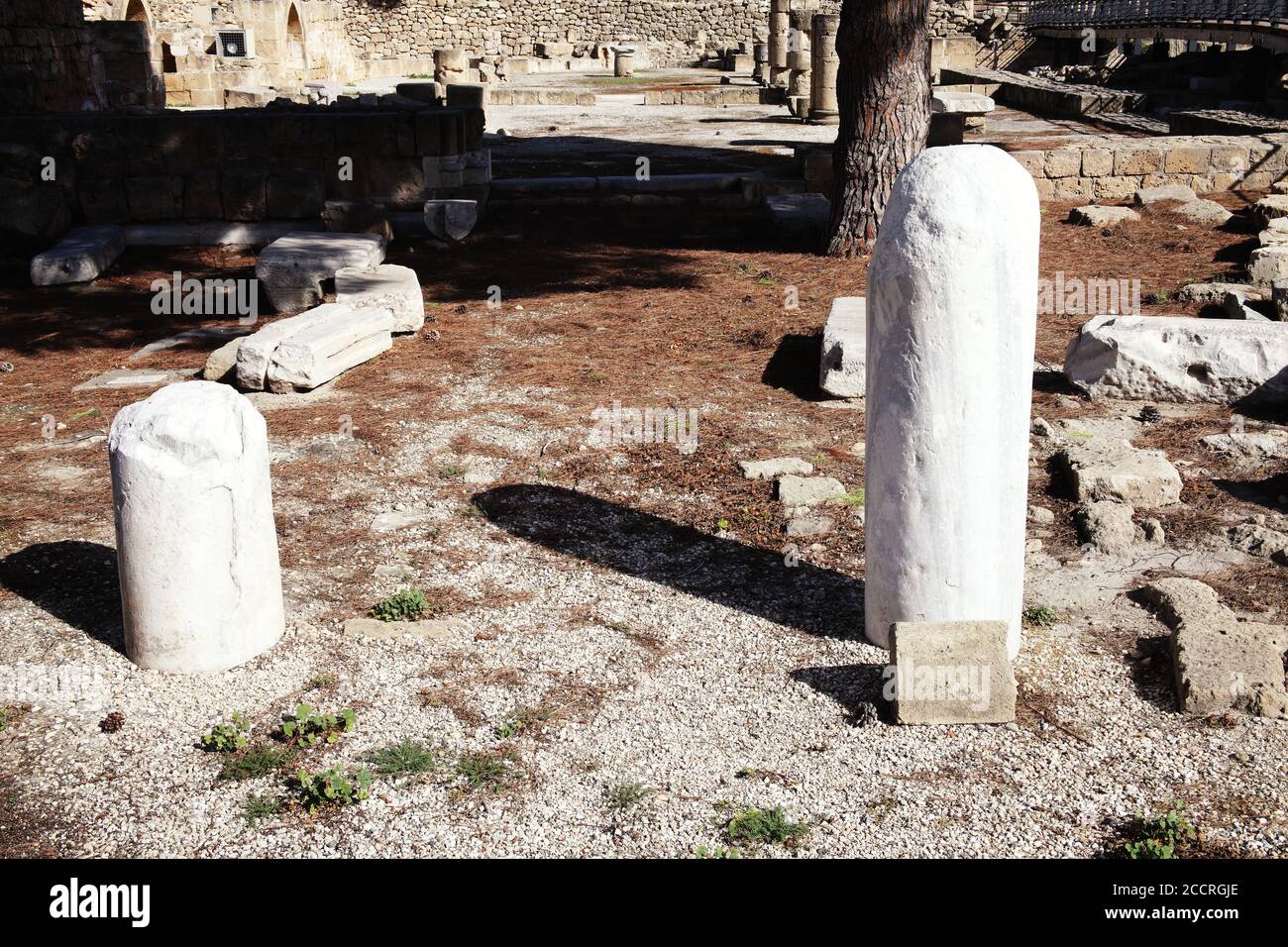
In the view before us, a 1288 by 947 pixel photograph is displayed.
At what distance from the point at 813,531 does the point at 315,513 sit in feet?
7.70

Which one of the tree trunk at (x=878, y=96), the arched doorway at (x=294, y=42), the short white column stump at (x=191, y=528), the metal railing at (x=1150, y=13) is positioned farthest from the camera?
the arched doorway at (x=294, y=42)

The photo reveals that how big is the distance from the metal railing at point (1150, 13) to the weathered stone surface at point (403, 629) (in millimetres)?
23827

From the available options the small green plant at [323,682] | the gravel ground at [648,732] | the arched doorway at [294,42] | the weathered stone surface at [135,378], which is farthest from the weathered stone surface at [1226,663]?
the arched doorway at [294,42]

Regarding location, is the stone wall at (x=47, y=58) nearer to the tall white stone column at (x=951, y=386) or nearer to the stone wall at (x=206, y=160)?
the stone wall at (x=206, y=160)

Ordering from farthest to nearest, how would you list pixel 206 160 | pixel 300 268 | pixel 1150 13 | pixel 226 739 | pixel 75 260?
pixel 1150 13
pixel 206 160
pixel 75 260
pixel 300 268
pixel 226 739

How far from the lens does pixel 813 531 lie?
5.54 meters

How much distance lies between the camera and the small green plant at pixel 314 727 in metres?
3.97

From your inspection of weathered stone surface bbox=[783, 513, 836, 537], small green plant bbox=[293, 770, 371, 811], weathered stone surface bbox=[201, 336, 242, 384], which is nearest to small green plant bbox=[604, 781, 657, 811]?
small green plant bbox=[293, 770, 371, 811]

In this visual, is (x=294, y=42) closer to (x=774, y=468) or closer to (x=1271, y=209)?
(x=1271, y=209)

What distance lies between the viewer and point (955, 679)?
13.1ft

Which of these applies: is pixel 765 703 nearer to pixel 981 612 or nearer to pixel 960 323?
pixel 981 612

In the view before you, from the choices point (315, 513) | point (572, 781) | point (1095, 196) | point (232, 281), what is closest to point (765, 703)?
point (572, 781)

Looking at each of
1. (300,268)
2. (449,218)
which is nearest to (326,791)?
(300,268)

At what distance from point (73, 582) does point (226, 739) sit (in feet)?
5.40
